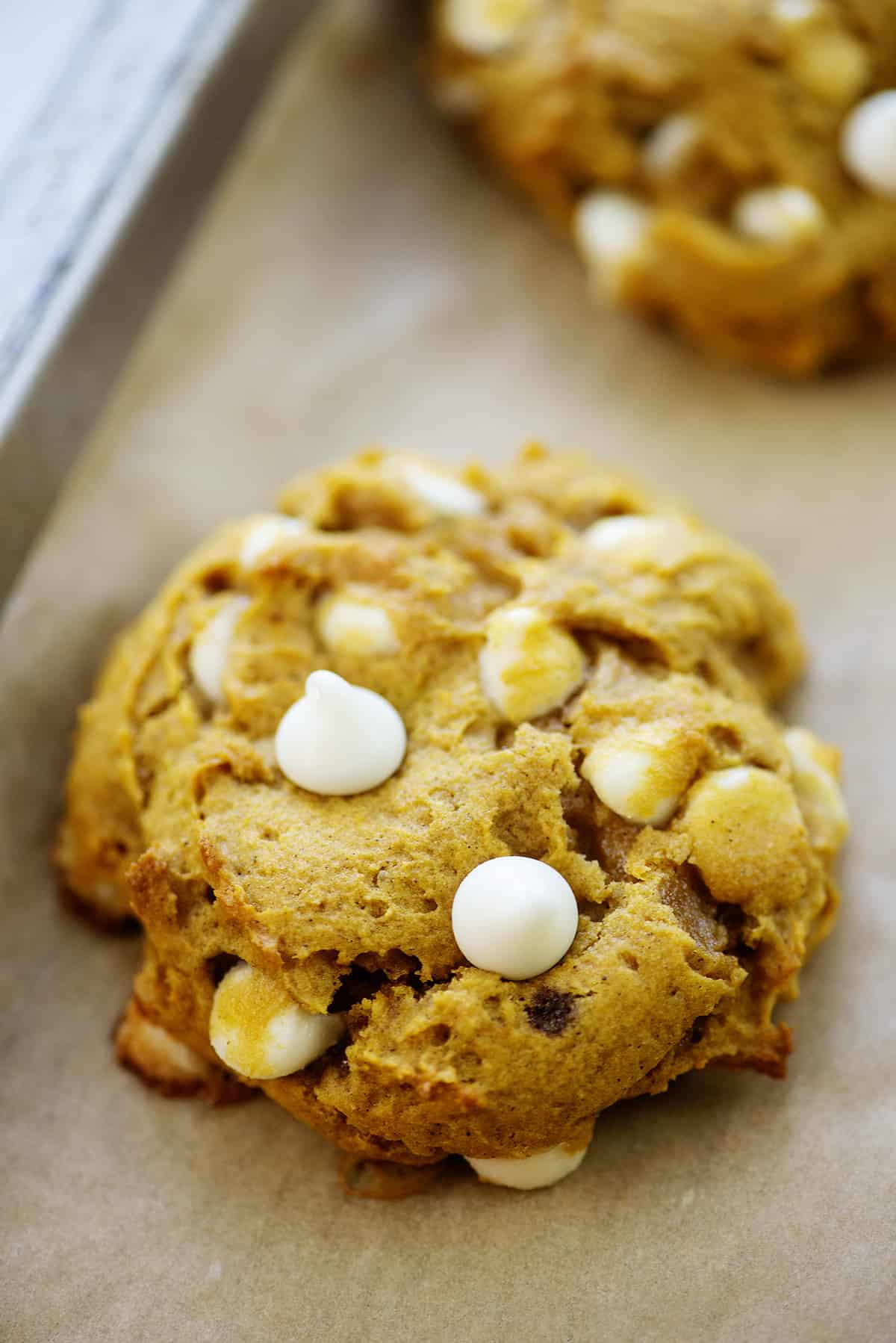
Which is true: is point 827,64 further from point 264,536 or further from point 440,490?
point 264,536

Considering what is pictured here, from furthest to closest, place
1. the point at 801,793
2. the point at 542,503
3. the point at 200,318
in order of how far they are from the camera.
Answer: the point at 200,318 < the point at 542,503 < the point at 801,793

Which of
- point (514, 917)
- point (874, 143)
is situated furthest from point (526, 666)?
point (874, 143)

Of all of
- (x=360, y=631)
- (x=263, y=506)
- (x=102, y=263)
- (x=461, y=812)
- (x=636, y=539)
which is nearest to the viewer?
(x=461, y=812)

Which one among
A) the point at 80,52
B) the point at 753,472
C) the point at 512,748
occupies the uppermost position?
the point at 80,52

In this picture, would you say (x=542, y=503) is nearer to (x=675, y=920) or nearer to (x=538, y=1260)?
(x=675, y=920)

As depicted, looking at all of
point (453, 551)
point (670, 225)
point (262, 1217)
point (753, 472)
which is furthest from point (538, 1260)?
point (670, 225)

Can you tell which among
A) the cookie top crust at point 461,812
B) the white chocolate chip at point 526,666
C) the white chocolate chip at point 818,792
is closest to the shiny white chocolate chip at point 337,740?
the cookie top crust at point 461,812

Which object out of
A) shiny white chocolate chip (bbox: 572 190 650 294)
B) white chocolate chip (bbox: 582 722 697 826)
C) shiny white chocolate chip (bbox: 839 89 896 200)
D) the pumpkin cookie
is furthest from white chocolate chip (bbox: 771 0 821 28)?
white chocolate chip (bbox: 582 722 697 826)

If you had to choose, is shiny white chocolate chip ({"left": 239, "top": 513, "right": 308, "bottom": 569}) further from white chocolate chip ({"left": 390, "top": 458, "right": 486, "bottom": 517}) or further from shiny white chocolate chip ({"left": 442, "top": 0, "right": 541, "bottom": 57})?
shiny white chocolate chip ({"left": 442, "top": 0, "right": 541, "bottom": 57})
